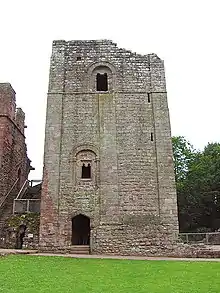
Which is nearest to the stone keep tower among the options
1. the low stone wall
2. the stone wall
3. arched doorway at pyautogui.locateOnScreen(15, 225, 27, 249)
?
the low stone wall

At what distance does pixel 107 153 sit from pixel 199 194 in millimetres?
20430

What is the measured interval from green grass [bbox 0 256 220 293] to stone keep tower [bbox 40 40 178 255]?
19.4 feet

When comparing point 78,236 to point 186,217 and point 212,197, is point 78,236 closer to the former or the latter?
point 186,217

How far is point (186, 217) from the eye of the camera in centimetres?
3788

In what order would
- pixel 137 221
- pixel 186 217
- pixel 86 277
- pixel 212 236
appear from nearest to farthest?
1. pixel 86 277
2. pixel 137 221
3. pixel 212 236
4. pixel 186 217

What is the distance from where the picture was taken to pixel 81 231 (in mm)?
23125

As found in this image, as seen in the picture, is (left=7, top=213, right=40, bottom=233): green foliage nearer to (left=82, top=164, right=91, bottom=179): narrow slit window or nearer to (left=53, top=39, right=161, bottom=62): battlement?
(left=82, top=164, right=91, bottom=179): narrow slit window

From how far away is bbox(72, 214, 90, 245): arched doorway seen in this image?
22.5 m

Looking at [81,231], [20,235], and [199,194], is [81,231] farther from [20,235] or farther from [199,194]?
[199,194]

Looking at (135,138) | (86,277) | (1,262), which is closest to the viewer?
(86,277)

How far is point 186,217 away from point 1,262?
2706cm

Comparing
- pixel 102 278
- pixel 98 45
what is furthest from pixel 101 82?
pixel 102 278

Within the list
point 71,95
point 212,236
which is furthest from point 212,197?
point 71,95

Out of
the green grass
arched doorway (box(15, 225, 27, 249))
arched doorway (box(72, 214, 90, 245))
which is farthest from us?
arched doorway (box(72, 214, 90, 245))
